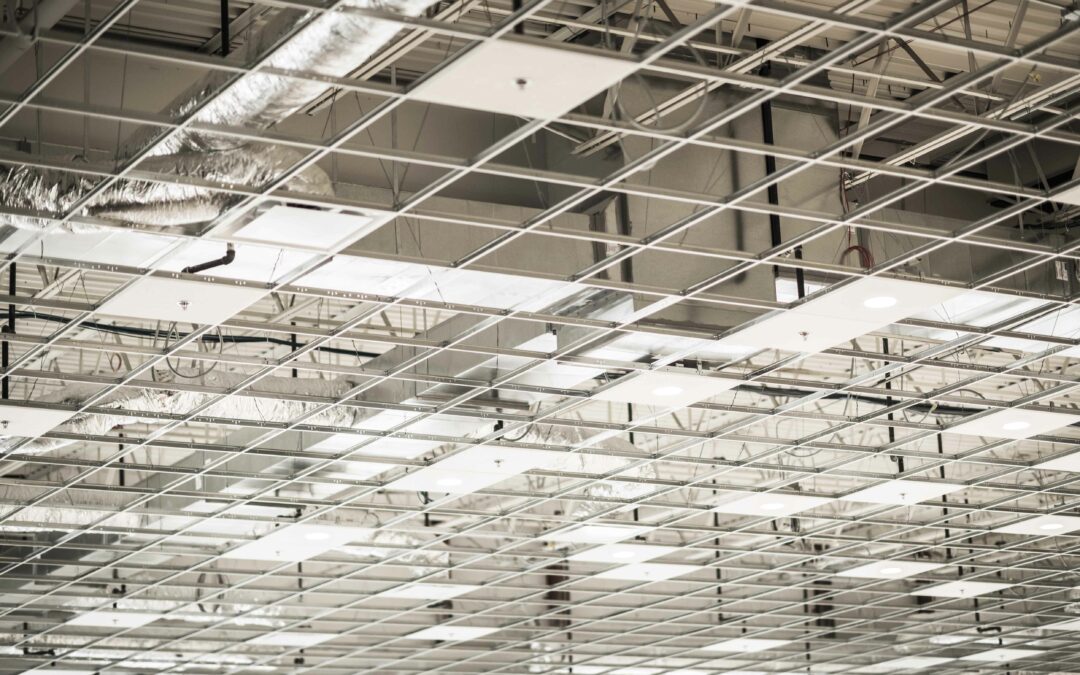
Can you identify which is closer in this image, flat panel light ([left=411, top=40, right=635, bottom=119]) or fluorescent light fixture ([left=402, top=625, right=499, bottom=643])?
flat panel light ([left=411, top=40, right=635, bottom=119])

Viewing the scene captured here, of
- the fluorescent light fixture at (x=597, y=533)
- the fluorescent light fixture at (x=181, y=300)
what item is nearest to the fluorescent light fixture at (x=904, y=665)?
the fluorescent light fixture at (x=597, y=533)

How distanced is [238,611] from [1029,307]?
63.6ft

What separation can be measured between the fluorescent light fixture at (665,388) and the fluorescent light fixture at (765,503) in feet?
20.4

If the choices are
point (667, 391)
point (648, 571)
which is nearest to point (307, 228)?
point (667, 391)

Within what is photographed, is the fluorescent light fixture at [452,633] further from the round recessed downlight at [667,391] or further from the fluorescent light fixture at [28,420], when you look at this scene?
the fluorescent light fixture at [28,420]

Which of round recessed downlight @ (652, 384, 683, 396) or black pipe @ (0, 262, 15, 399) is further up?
black pipe @ (0, 262, 15, 399)

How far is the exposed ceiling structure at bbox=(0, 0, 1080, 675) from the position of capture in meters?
15.5

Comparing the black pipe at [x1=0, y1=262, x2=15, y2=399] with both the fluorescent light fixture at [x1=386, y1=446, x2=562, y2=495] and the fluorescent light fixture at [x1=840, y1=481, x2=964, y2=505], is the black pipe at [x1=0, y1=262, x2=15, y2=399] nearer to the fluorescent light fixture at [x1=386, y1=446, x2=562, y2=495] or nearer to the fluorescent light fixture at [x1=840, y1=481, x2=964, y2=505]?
the fluorescent light fixture at [x1=386, y1=446, x2=562, y2=495]

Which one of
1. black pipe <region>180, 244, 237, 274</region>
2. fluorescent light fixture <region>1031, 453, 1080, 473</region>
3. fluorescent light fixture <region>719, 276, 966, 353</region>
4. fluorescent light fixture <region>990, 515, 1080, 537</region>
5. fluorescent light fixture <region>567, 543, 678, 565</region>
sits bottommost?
fluorescent light fixture <region>567, 543, 678, 565</region>

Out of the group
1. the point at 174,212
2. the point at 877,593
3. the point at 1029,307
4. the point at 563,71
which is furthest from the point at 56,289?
the point at 877,593

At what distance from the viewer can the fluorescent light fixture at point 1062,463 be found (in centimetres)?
2780

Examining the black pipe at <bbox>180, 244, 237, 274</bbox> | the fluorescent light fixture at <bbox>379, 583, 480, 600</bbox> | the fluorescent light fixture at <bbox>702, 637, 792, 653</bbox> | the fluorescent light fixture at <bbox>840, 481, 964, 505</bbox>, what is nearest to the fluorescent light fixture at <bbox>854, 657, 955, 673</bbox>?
the fluorescent light fixture at <bbox>702, 637, 792, 653</bbox>

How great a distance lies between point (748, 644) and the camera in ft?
133

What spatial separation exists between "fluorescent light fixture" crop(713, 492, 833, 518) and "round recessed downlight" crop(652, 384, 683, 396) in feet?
21.9
